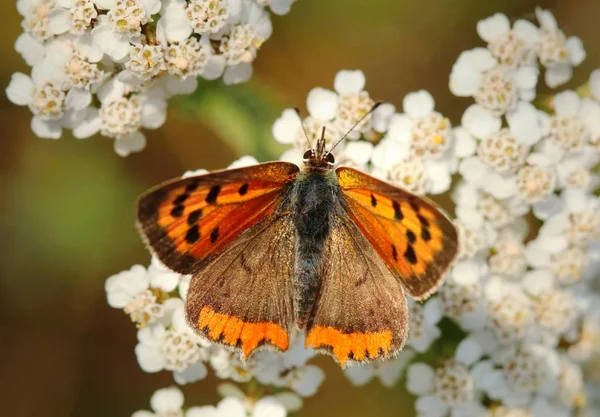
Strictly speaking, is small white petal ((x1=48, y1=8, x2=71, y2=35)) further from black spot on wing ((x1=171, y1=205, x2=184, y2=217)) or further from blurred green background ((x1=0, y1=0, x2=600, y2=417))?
blurred green background ((x1=0, y1=0, x2=600, y2=417))

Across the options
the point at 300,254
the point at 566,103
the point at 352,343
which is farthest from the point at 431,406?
the point at 566,103

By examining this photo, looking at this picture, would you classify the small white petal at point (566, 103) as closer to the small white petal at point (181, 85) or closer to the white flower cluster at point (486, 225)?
the white flower cluster at point (486, 225)

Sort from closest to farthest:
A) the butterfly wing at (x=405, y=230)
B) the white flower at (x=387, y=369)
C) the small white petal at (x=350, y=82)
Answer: the butterfly wing at (x=405, y=230) → the small white petal at (x=350, y=82) → the white flower at (x=387, y=369)

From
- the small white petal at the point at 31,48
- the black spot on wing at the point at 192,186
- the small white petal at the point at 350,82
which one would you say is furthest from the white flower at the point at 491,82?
the small white petal at the point at 31,48

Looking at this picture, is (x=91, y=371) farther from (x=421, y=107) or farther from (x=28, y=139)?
(x=421, y=107)

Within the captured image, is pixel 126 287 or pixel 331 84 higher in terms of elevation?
pixel 331 84

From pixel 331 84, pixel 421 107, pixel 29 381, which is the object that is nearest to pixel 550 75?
pixel 421 107

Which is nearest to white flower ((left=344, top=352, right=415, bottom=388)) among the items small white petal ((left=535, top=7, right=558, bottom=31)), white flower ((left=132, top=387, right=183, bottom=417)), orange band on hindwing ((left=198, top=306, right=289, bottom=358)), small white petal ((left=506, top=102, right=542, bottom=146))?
white flower ((left=132, top=387, right=183, bottom=417))
